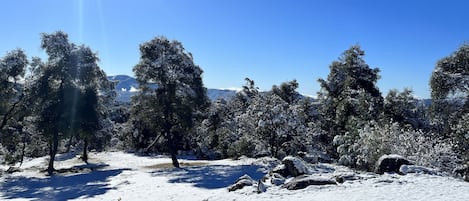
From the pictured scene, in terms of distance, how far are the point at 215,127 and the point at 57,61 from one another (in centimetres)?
2171

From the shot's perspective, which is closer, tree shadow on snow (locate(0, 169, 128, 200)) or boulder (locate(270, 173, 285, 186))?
boulder (locate(270, 173, 285, 186))

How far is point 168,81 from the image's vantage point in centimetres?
2462

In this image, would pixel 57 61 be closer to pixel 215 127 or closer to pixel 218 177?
pixel 218 177

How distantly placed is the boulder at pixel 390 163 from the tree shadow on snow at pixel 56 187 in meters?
12.0

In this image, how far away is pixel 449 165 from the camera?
16.9 m

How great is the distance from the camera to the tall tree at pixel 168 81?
2448 centimetres

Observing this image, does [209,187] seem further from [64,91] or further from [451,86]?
[451,86]

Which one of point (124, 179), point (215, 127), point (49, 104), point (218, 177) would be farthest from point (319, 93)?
point (49, 104)

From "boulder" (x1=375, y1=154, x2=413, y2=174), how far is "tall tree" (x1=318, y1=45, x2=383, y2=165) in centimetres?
1270

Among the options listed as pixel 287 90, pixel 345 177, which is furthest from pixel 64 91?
pixel 287 90

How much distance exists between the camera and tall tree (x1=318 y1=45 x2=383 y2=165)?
27438mm

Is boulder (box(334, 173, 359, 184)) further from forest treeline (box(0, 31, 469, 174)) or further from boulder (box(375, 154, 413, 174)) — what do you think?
forest treeline (box(0, 31, 469, 174))

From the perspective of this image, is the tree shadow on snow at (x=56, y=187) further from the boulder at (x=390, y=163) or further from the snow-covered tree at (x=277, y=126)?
the boulder at (x=390, y=163)

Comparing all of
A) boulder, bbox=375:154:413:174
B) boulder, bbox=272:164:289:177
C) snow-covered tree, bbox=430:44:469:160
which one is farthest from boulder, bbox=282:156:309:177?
snow-covered tree, bbox=430:44:469:160
